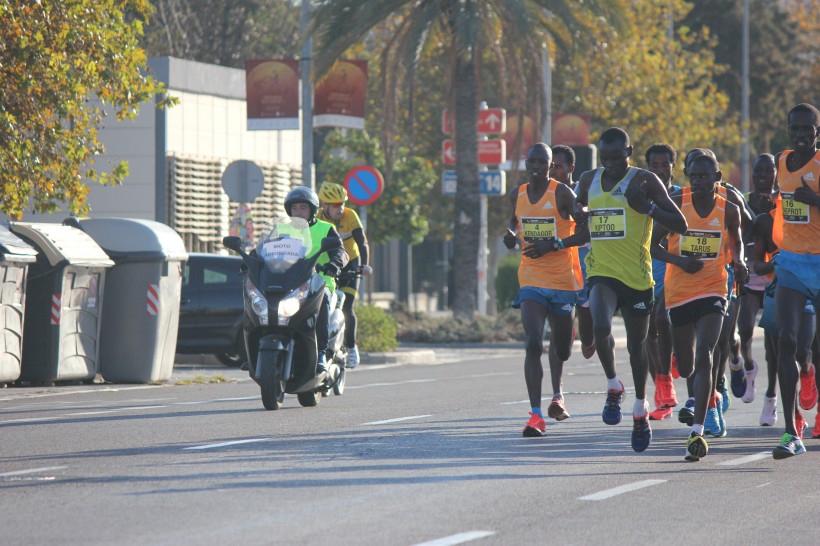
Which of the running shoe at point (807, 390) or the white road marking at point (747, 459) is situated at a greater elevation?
the running shoe at point (807, 390)

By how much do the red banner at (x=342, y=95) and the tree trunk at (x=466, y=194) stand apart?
1.98m

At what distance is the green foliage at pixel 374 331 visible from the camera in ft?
76.8

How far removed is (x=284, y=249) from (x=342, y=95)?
13934 millimetres

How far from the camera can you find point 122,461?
31.1ft

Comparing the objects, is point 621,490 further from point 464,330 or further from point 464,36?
point 464,330

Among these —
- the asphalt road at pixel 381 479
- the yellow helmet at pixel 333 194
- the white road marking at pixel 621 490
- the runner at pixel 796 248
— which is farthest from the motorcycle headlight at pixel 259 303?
the white road marking at pixel 621 490

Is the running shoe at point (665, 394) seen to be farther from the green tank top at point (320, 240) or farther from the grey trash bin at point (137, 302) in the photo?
the grey trash bin at point (137, 302)

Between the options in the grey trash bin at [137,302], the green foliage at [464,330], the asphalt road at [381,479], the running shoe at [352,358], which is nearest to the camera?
the asphalt road at [381,479]

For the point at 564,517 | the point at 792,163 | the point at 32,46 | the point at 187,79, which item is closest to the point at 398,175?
the point at 187,79

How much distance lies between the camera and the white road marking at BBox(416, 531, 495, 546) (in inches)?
268

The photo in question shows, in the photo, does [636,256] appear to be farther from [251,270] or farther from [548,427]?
[251,270]

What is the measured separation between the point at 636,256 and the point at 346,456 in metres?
2.26

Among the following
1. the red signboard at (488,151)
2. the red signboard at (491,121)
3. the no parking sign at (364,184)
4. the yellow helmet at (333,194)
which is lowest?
the yellow helmet at (333,194)

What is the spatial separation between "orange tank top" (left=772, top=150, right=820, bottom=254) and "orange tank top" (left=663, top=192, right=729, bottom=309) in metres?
0.39
